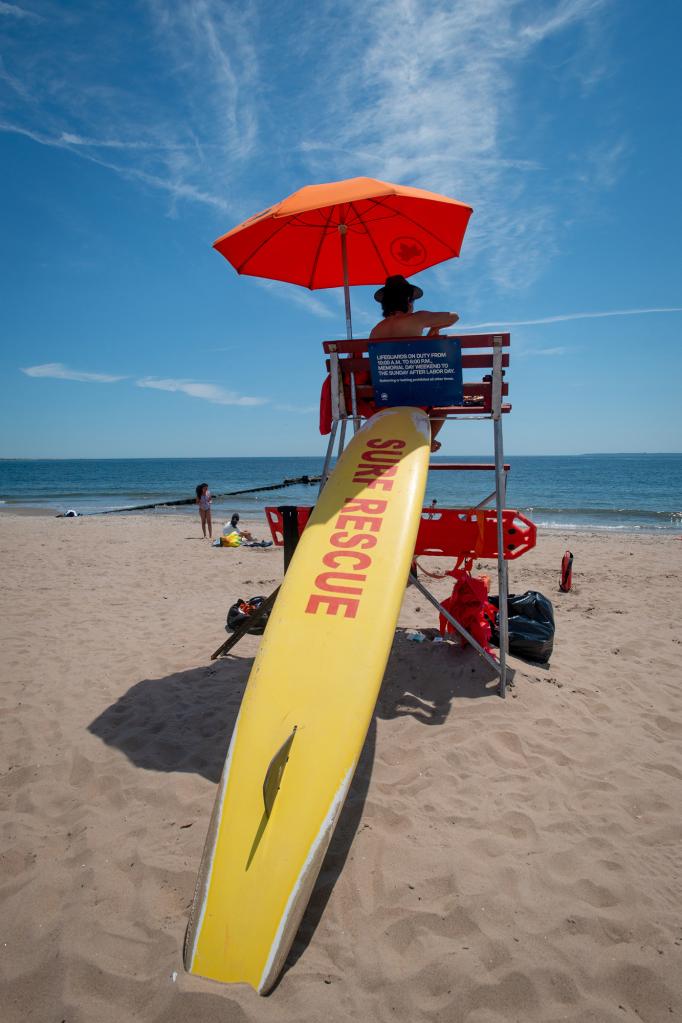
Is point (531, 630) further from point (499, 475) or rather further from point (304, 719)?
point (304, 719)

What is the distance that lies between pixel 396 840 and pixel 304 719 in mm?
887

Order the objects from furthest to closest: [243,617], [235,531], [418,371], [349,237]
Result: [235,531]
[243,617]
[349,237]
[418,371]

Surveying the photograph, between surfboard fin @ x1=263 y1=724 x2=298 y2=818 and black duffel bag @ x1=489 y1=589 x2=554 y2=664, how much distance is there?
10.6 feet

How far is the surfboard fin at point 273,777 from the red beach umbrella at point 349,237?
→ 3.69 meters

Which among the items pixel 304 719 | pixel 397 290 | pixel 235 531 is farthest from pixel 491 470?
pixel 235 531

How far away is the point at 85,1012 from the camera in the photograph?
1.88m

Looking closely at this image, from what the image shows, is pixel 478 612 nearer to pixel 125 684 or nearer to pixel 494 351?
pixel 494 351

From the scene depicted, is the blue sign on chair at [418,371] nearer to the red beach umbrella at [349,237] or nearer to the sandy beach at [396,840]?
the red beach umbrella at [349,237]

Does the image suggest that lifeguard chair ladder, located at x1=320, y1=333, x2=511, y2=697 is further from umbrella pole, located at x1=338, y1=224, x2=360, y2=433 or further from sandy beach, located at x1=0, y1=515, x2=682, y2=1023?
sandy beach, located at x1=0, y1=515, x2=682, y2=1023

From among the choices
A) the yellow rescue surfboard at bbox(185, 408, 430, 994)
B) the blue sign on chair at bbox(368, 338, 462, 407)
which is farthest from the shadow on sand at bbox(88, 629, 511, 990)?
the blue sign on chair at bbox(368, 338, 462, 407)

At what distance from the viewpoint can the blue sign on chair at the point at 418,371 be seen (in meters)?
3.80

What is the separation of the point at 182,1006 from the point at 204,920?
0.82 feet

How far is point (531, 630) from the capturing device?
5.02 metres

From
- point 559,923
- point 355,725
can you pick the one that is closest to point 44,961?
point 355,725
